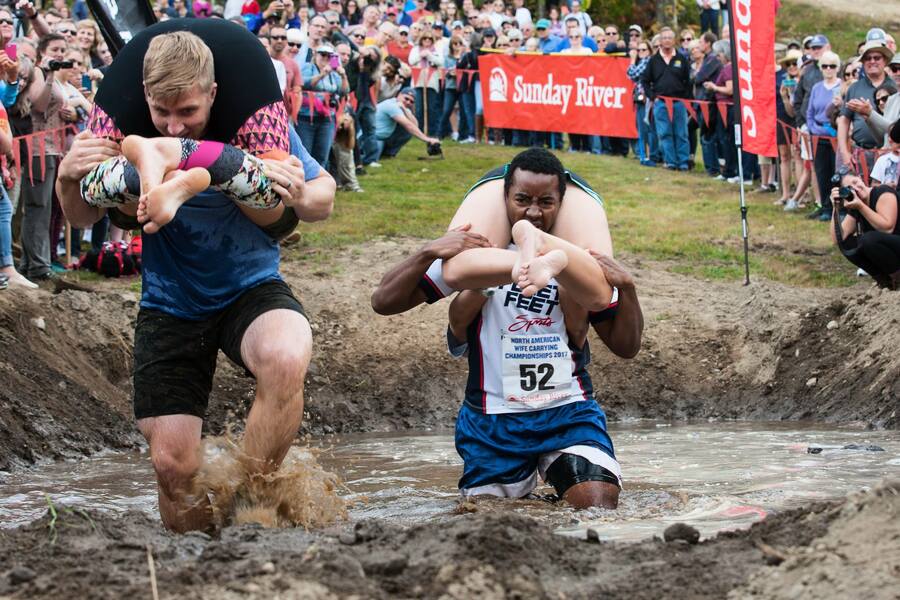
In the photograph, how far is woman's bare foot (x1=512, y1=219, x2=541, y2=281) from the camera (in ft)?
16.6

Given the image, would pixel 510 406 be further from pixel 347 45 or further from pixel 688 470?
pixel 347 45

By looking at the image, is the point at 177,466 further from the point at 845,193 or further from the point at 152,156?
the point at 845,193

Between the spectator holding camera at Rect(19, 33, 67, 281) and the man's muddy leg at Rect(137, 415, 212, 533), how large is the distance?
6030 mm

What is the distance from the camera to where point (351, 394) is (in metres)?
10.4

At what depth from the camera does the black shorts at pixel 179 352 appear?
5367 millimetres

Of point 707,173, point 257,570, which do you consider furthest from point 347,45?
point 257,570

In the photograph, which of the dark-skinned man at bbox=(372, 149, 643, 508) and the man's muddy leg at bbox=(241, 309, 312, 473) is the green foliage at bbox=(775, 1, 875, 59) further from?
the man's muddy leg at bbox=(241, 309, 312, 473)

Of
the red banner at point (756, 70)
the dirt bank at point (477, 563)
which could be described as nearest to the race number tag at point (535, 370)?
the dirt bank at point (477, 563)

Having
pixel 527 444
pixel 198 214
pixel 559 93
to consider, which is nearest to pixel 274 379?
pixel 198 214

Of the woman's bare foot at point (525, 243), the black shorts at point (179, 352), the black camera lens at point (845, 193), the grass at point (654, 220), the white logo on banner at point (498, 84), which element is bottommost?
the grass at point (654, 220)

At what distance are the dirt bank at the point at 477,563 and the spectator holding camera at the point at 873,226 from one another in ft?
23.0

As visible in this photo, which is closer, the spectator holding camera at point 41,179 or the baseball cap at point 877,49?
the spectator holding camera at point 41,179

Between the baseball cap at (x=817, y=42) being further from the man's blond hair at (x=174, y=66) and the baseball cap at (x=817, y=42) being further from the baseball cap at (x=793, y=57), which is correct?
the man's blond hair at (x=174, y=66)

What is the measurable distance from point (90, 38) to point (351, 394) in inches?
239
